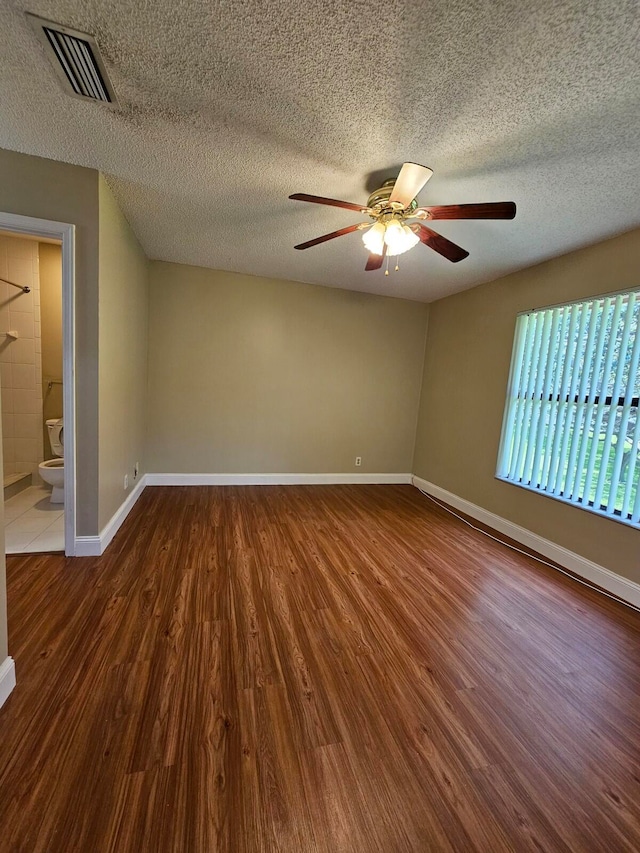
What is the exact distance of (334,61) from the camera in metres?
1.25

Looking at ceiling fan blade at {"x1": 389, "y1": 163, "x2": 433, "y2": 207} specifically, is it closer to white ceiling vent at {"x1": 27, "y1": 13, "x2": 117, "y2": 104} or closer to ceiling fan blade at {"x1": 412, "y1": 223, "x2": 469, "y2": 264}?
ceiling fan blade at {"x1": 412, "y1": 223, "x2": 469, "y2": 264}

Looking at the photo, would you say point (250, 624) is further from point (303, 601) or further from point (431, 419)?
point (431, 419)

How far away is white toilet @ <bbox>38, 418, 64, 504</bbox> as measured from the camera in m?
2.90

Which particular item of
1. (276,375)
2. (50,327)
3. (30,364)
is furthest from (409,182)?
(30,364)

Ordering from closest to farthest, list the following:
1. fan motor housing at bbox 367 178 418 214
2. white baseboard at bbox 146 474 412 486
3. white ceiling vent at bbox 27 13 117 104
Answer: white ceiling vent at bbox 27 13 117 104 < fan motor housing at bbox 367 178 418 214 < white baseboard at bbox 146 474 412 486

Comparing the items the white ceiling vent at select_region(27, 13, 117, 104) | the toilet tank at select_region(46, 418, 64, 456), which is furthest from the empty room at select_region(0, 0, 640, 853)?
the toilet tank at select_region(46, 418, 64, 456)

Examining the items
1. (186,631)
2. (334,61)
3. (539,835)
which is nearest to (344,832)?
(539,835)

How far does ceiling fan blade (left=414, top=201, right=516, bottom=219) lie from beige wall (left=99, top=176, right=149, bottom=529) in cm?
205

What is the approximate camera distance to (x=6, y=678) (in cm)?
125

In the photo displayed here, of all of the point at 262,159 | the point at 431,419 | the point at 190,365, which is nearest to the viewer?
the point at 262,159

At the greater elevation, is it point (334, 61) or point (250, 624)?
point (334, 61)

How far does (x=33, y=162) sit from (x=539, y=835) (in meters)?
3.72

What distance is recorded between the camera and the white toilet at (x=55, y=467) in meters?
2.90

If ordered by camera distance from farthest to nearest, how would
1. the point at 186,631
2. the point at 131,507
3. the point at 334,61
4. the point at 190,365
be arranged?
the point at 190,365
the point at 131,507
the point at 186,631
the point at 334,61
